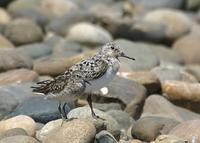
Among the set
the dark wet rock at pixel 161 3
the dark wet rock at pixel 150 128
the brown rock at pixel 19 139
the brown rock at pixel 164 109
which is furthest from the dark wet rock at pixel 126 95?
the dark wet rock at pixel 161 3

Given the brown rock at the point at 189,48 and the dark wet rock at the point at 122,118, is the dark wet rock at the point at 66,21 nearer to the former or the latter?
the brown rock at the point at 189,48

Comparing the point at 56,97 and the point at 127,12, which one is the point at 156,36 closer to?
the point at 127,12

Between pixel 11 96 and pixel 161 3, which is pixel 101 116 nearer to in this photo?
pixel 11 96

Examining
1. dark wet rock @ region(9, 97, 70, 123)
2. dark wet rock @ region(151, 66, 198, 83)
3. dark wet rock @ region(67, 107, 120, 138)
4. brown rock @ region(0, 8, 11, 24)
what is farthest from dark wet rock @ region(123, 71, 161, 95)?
brown rock @ region(0, 8, 11, 24)

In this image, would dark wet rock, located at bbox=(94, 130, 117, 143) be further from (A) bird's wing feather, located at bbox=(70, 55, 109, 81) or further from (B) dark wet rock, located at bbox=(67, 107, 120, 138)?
(A) bird's wing feather, located at bbox=(70, 55, 109, 81)

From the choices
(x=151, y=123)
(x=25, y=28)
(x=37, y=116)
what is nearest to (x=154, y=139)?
(x=151, y=123)

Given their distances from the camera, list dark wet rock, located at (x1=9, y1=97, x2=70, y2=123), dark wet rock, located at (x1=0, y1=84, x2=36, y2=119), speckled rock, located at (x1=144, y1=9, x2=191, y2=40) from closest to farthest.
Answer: dark wet rock, located at (x1=9, y1=97, x2=70, y2=123) → dark wet rock, located at (x1=0, y1=84, x2=36, y2=119) → speckled rock, located at (x1=144, y1=9, x2=191, y2=40)

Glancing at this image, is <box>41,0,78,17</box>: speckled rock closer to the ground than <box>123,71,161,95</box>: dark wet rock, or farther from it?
closer to the ground

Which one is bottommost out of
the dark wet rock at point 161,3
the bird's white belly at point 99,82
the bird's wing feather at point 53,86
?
the dark wet rock at point 161,3

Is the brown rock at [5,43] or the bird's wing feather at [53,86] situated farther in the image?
the brown rock at [5,43]
